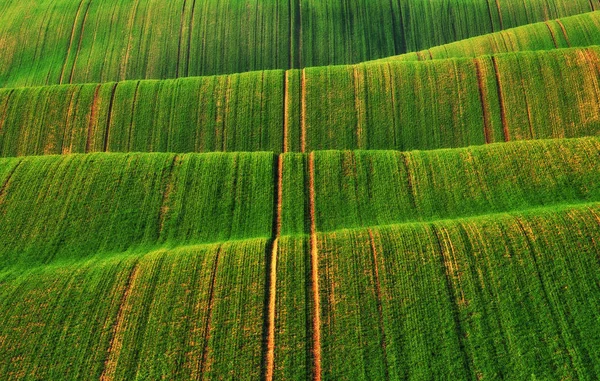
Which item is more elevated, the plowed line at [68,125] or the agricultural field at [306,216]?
the plowed line at [68,125]

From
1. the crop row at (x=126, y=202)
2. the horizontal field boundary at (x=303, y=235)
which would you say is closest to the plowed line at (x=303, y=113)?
the crop row at (x=126, y=202)

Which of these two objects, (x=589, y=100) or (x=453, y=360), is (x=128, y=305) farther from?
(x=589, y=100)

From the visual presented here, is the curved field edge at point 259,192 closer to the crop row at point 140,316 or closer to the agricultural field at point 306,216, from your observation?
the agricultural field at point 306,216

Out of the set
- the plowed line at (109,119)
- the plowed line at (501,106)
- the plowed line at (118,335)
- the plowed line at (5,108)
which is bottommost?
the plowed line at (501,106)

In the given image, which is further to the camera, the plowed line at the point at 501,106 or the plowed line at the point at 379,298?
the plowed line at the point at 501,106

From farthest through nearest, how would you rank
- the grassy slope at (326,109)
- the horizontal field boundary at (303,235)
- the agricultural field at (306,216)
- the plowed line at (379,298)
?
the grassy slope at (326,109) → the horizontal field boundary at (303,235) → the agricultural field at (306,216) → the plowed line at (379,298)

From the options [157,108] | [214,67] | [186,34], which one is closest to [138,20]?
[186,34]

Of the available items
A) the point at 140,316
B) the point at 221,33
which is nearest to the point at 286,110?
the point at 221,33
